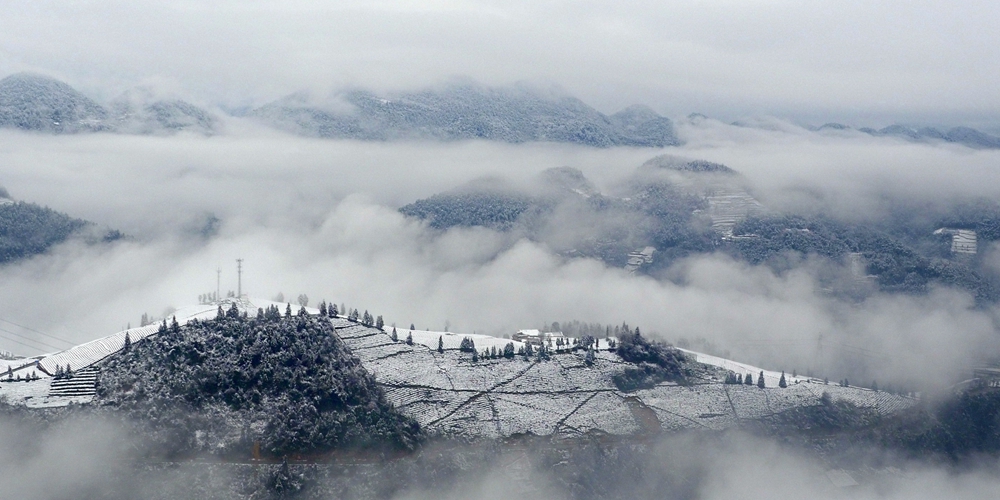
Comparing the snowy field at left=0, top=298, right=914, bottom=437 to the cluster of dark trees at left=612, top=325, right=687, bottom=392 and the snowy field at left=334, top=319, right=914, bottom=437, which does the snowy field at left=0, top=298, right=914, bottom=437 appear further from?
the cluster of dark trees at left=612, top=325, right=687, bottom=392

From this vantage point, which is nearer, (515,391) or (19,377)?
(19,377)

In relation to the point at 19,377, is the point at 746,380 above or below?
below

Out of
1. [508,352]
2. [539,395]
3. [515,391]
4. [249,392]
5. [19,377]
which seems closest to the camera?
[249,392]

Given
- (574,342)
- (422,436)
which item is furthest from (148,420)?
(574,342)

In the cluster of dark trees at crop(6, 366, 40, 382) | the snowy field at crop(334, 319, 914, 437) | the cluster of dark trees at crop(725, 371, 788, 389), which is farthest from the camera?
the cluster of dark trees at crop(725, 371, 788, 389)

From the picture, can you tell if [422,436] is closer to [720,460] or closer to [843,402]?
[720,460]

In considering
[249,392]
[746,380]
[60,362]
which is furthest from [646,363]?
[60,362]

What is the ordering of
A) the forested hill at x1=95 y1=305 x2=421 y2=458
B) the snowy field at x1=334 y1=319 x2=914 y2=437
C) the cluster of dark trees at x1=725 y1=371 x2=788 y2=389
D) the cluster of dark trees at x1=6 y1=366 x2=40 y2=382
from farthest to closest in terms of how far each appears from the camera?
1. the cluster of dark trees at x1=725 y1=371 x2=788 y2=389
2. the snowy field at x1=334 y1=319 x2=914 y2=437
3. the cluster of dark trees at x1=6 y1=366 x2=40 y2=382
4. the forested hill at x1=95 y1=305 x2=421 y2=458

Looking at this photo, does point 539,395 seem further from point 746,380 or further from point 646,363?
point 746,380

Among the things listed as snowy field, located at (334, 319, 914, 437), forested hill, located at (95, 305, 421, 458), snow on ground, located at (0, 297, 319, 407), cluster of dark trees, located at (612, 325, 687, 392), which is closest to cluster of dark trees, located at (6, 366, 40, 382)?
snow on ground, located at (0, 297, 319, 407)

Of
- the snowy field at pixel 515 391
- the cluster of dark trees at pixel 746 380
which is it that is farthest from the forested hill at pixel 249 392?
the cluster of dark trees at pixel 746 380
